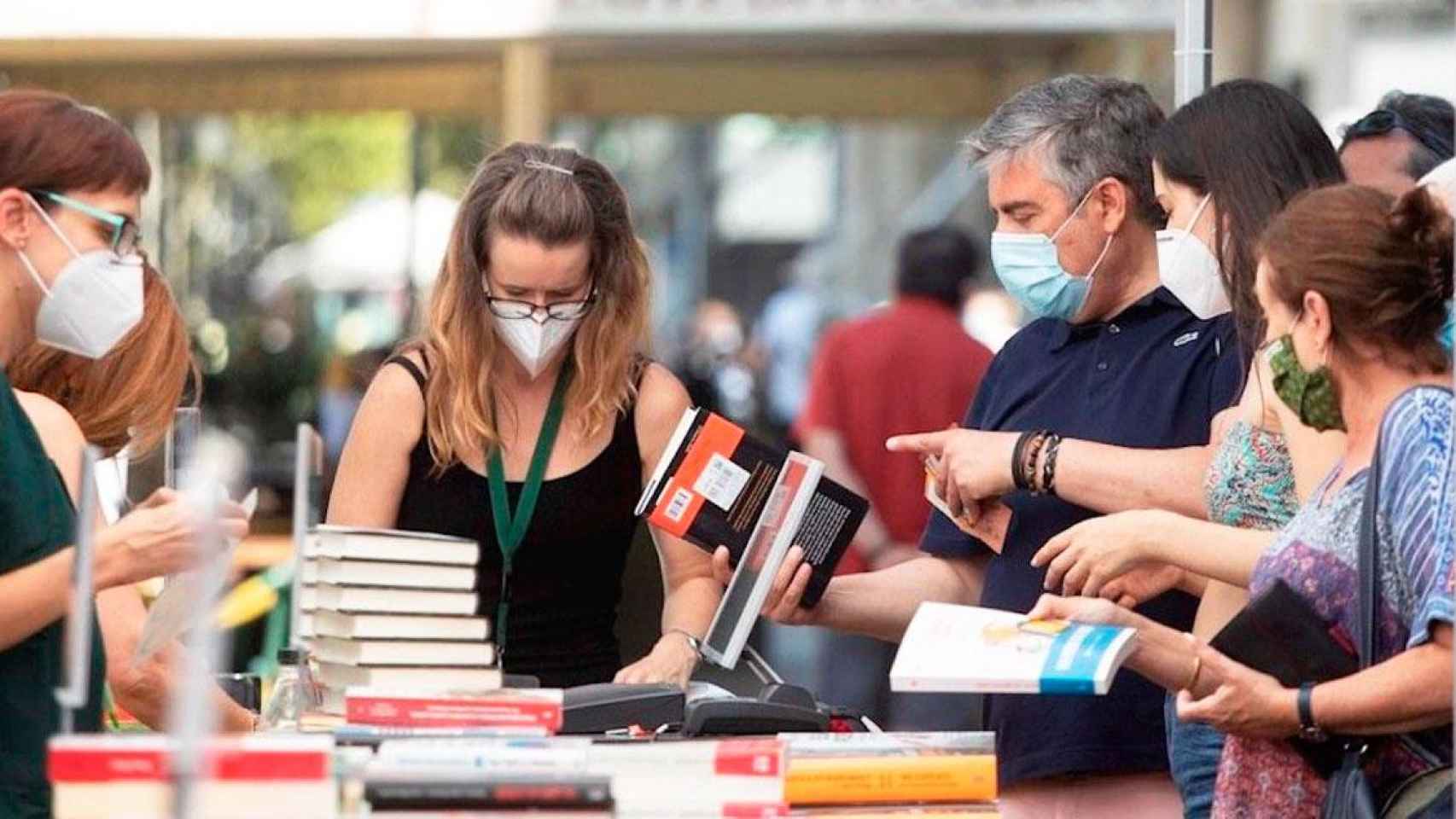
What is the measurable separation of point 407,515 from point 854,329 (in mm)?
4171

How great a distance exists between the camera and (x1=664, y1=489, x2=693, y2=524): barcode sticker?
3.68 meters

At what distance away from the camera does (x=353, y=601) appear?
302 cm

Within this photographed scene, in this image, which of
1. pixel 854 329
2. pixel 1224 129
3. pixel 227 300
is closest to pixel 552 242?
pixel 1224 129

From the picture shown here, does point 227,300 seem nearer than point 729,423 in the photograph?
No

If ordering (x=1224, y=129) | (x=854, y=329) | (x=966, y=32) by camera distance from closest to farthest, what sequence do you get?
1. (x=1224, y=129)
2. (x=854, y=329)
3. (x=966, y=32)

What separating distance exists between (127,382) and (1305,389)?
68.1 inches

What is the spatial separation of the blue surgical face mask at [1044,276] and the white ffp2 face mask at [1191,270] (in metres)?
0.15

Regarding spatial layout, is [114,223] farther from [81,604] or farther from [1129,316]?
[1129,316]

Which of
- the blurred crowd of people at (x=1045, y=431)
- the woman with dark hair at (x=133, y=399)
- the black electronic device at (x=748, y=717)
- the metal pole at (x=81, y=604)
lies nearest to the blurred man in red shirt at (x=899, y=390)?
the blurred crowd of people at (x=1045, y=431)

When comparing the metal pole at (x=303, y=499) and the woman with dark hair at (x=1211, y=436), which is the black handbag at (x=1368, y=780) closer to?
the woman with dark hair at (x=1211, y=436)

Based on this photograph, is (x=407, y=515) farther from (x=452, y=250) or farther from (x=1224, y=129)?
(x=1224, y=129)

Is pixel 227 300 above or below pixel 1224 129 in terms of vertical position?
below

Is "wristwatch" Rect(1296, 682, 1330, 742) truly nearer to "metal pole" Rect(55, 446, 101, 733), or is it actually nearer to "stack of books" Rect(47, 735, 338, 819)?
"stack of books" Rect(47, 735, 338, 819)

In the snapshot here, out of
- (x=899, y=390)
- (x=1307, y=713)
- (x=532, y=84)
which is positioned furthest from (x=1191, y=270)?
(x=532, y=84)
